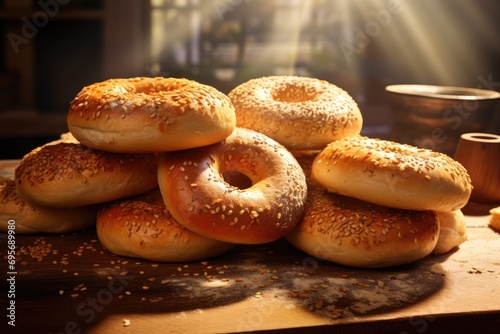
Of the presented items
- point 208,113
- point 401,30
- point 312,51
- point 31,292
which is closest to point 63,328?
point 31,292

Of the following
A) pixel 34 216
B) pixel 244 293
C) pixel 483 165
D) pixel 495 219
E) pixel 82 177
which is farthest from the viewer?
pixel 483 165

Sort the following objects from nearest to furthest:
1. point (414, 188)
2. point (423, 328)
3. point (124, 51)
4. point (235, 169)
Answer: point (423, 328), point (414, 188), point (235, 169), point (124, 51)

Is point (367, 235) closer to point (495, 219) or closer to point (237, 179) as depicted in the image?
point (237, 179)


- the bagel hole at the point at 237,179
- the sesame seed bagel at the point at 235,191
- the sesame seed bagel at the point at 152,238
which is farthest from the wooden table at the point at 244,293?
the bagel hole at the point at 237,179

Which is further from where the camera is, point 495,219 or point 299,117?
point 495,219

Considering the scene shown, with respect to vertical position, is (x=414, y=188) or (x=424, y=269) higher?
(x=414, y=188)

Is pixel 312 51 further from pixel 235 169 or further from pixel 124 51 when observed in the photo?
pixel 235 169

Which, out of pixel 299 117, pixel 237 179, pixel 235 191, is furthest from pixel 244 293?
pixel 299 117
